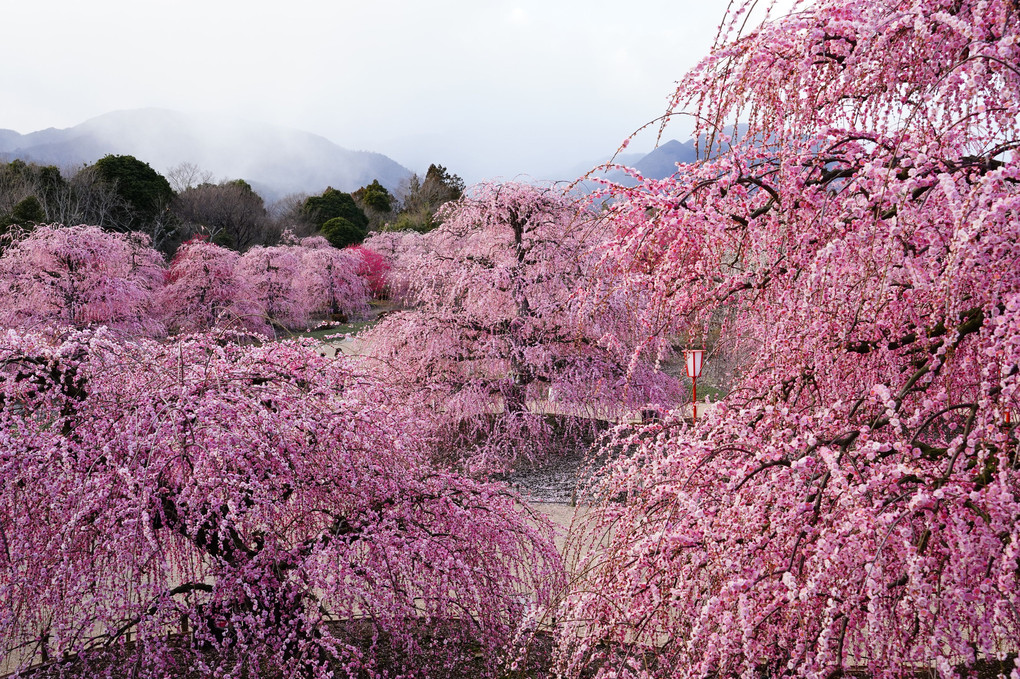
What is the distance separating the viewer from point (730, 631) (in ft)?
7.61

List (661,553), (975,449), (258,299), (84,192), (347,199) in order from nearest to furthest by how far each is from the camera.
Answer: (975,449)
(661,553)
(258,299)
(84,192)
(347,199)

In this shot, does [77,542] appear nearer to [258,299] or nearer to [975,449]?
[975,449]

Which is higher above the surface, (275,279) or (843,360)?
(275,279)

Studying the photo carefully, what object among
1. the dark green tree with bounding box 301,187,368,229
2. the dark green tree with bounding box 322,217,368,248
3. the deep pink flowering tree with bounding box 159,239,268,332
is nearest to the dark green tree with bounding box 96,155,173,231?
the dark green tree with bounding box 322,217,368,248

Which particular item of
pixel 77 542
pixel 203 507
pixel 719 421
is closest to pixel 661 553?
pixel 719 421

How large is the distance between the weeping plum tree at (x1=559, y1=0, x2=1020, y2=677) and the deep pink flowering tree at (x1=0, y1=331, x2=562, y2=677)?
3.56 ft

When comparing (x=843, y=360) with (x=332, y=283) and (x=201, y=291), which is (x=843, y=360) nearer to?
(x=201, y=291)

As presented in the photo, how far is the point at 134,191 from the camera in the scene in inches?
1405

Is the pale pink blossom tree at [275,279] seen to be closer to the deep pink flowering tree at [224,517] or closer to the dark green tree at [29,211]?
the dark green tree at [29,211]

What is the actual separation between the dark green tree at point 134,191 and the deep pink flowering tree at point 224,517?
34.7 metres

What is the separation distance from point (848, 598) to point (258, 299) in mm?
24705

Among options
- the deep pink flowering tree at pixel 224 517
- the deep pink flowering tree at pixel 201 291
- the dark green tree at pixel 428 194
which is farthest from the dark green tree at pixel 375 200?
the deep pink flowering tree at pixel 224 517

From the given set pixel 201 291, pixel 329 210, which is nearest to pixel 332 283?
pixel 201 291

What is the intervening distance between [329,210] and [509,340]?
43.8 metres
